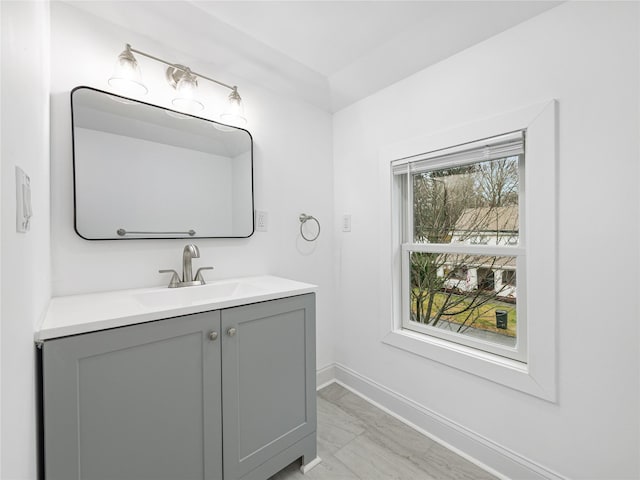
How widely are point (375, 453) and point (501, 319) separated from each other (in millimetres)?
969

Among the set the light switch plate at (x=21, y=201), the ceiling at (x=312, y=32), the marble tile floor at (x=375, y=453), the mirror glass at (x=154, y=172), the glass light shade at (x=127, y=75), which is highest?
the ceiling at (x=312, y=32)

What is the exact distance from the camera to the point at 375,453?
154cm

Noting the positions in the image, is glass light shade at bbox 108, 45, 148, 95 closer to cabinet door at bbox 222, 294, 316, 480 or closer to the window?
cabinet door at bbox 222, 294, 316, 480

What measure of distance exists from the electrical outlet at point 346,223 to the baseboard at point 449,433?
1.05m

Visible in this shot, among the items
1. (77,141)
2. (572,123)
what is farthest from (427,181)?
(77,141)

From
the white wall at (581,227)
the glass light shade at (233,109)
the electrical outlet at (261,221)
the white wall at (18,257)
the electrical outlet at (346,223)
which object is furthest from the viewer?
the electrical outlet at (346,223)

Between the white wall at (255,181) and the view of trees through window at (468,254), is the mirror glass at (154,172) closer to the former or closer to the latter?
the white wall at (255,181)

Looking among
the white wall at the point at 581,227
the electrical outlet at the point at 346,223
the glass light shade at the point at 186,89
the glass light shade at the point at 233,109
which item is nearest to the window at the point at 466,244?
the white wall at the point at 581,227

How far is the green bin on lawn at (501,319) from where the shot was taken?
151 centimetres

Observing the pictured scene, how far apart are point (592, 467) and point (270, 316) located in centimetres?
143

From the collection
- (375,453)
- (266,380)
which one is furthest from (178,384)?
(375,453)

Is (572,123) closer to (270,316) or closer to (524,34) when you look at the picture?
(524,34)

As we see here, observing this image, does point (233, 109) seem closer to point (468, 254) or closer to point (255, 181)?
point (255, 181)

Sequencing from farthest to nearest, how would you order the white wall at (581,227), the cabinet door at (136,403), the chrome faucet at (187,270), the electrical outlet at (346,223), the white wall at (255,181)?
the electrical outlet at (346,223)
the chrome faucet at (187,270)
the white wall at (255,181)
the white wall at (581,227)
the cabinet door at (136,403)
